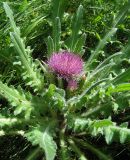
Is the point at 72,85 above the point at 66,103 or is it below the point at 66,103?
above

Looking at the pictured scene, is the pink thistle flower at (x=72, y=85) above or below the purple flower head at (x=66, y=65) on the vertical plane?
below

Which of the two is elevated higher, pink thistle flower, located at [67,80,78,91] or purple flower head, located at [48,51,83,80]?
purple flower head, located at [48,51,83,80]

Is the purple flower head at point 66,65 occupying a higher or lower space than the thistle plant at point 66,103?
higher

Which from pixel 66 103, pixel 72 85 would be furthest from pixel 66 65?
pixel 66 103

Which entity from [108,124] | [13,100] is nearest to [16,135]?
[13,100]

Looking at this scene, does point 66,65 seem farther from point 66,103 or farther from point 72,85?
point 66,103

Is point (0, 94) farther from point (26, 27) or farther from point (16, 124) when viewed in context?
point (26, 27)

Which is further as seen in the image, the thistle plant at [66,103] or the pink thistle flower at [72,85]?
the pink thistle flower at [72,85]

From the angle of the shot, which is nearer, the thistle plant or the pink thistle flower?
the thistle plant
